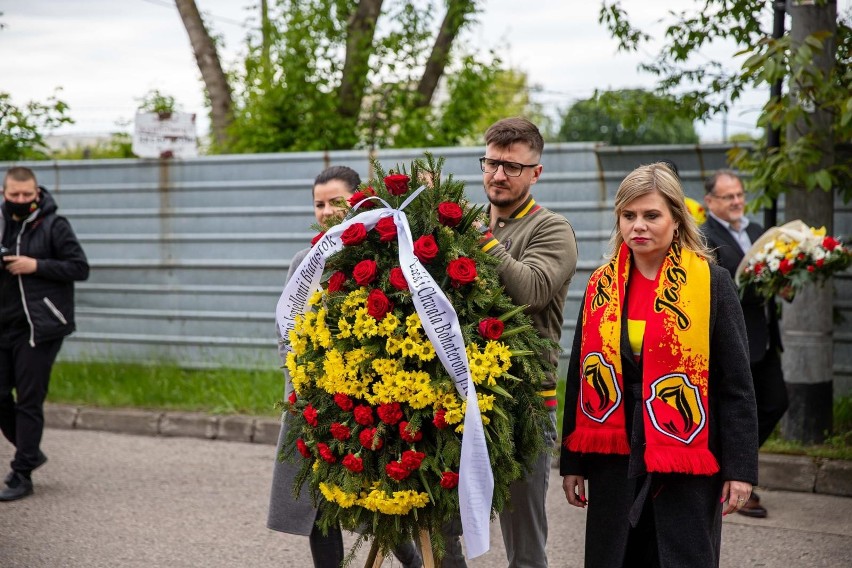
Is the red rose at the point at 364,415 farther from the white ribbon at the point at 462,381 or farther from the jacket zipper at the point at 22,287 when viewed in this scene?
the jacket zipper at the point at 22,287

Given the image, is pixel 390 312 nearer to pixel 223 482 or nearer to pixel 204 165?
pixel 223 482

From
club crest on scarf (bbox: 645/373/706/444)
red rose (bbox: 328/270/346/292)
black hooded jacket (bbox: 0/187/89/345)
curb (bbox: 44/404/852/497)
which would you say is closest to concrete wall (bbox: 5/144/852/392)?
curb (bbox: 44/404/852/497)

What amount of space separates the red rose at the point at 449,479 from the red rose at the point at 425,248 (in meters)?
0.69

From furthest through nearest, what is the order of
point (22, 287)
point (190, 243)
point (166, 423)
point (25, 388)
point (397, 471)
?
1. point (190, 243)
2. point (166, 423)
3. point (22, 287)
4. point (25, 388)
5. point (397, 471)

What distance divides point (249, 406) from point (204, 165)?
2.75 m

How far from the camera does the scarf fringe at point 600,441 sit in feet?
10.9

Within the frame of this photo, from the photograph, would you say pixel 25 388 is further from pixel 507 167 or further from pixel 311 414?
pixel 507 167

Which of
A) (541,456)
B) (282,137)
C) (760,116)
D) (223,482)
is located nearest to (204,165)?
(282,137)

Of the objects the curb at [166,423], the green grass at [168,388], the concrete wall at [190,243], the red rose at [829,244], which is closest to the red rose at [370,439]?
the red rose at [829,244]

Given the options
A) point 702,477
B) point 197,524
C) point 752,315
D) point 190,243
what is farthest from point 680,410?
Result: point 190,243

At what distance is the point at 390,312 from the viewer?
3244mm

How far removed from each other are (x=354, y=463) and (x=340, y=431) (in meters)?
0.11

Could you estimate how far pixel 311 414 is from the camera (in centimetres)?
334

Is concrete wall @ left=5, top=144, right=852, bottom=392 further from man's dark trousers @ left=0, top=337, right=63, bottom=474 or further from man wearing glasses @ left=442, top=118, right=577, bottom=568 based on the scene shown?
man wearing glasses @ left=442, top=118, right=577, bottom=568
